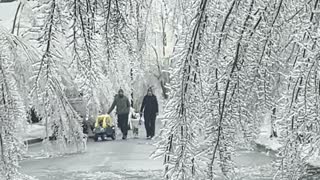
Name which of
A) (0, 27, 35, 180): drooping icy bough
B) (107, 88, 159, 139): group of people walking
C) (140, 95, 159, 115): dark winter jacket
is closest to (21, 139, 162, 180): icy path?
(107, 88, 159, 139): group of people walking

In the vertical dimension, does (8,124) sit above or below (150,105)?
above

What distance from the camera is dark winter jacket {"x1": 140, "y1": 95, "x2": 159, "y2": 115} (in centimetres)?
1844

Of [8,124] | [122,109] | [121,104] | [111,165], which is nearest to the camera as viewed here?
[8,124]

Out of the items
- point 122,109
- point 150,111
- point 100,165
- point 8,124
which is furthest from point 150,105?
point 8,124

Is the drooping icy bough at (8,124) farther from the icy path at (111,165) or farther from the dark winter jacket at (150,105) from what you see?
the dark winter jacket at (150,105)

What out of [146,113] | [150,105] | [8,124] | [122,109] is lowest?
[146,113]

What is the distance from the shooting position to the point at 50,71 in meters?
2.27

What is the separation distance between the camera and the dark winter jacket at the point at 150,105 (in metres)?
18.4

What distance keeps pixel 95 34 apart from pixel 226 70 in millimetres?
546

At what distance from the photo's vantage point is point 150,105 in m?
18.5

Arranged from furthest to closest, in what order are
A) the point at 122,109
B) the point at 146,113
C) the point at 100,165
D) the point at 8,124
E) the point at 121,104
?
the point at 146,113 < the point at 122,109 < the point at 121,104 < the point at 100,165 < the point at 8,124

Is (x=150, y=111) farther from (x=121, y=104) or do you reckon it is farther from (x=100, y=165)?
(x=100, y=165)

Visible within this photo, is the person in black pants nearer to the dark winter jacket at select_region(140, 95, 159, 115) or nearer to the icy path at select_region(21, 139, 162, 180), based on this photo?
the dark winter jacket at select_region(140, 95, 159, 115)

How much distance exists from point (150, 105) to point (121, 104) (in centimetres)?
89
